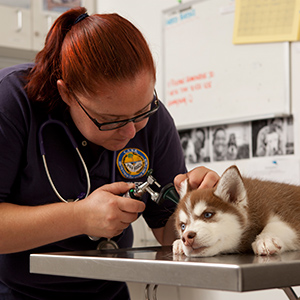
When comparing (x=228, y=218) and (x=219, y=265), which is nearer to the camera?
(x=219, y=265)

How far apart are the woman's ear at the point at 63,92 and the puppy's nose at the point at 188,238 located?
462 millimetres

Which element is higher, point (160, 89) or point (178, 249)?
point (160, 89)

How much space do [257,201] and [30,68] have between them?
Answer: 0.69m

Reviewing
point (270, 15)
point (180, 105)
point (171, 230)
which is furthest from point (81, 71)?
point (180, 105)

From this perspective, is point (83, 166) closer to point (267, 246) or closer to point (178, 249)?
point (178, 249)

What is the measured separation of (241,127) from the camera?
7.00 ft

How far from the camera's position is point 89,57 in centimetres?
106

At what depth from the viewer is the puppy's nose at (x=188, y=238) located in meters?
0.89

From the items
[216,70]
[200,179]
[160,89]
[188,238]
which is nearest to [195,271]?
[188,238]

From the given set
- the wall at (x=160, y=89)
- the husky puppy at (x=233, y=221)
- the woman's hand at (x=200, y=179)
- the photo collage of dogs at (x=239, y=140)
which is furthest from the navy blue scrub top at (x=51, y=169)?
the photo collage of dogs at (x=239, y=140)

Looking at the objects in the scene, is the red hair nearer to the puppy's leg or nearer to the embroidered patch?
the embroidered patch

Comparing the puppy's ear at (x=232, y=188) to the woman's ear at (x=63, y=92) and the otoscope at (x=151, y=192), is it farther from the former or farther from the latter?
the woman's ear at (x=63, y=92)

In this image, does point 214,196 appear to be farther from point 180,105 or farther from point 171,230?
point 180,105

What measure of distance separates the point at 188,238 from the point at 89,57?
1.50 feet
